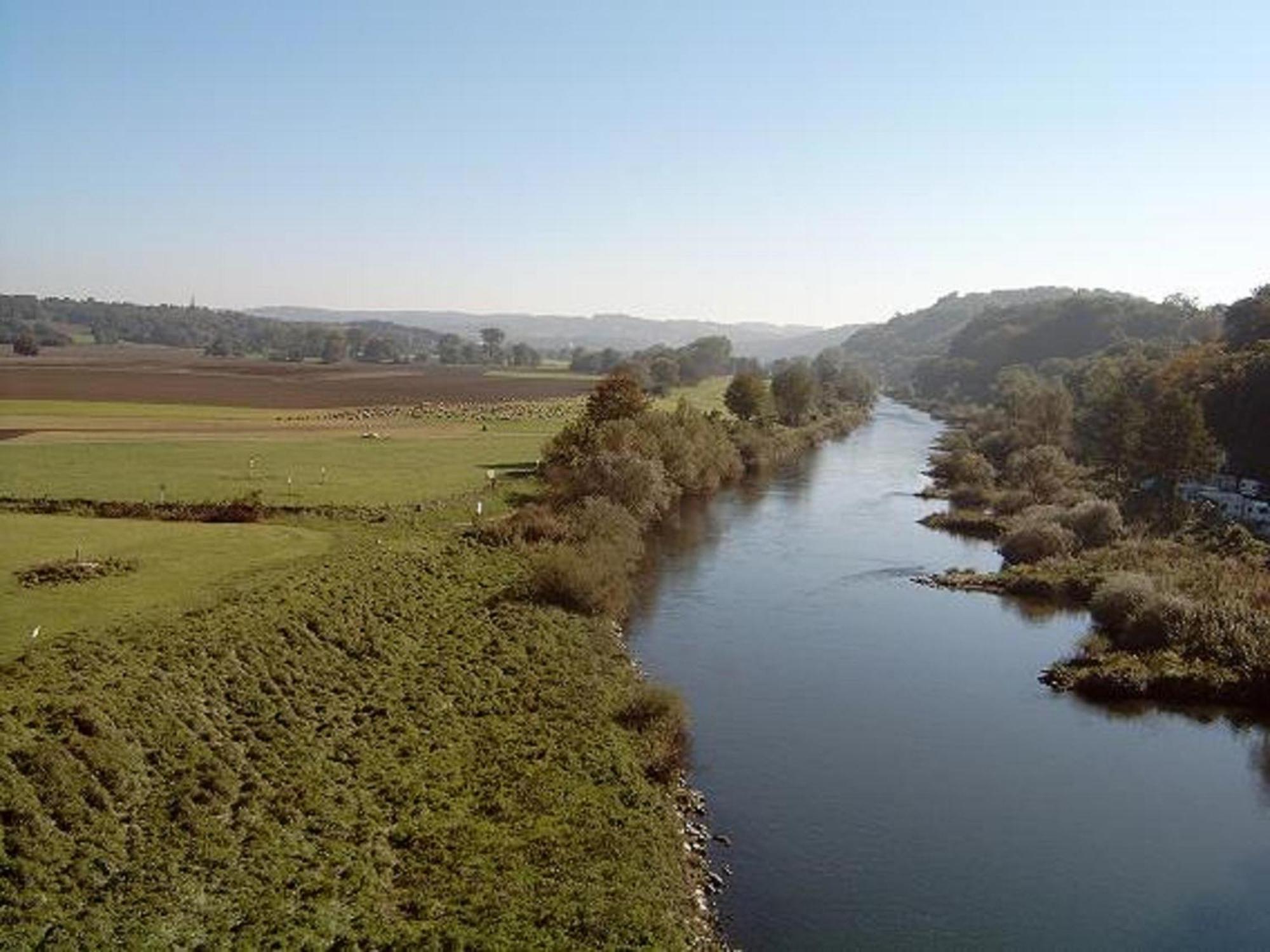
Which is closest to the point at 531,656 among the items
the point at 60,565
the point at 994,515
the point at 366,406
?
the point at 60,565

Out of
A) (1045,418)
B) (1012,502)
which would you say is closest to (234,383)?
(1045,418)

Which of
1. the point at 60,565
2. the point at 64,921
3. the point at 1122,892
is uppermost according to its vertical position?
the point at 60,565

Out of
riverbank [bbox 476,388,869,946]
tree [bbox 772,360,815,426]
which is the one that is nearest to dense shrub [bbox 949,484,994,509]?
riverbank [bbox 476,388,869,946]

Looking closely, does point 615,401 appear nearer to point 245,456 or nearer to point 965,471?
point 245,456

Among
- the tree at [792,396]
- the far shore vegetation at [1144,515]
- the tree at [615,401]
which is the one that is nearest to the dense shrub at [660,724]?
the far shore vegetation at [1144,515]

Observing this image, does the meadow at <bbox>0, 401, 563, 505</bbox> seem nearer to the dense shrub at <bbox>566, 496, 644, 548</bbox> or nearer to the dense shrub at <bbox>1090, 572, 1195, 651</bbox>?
the dense shrub at <bbox>566, 496, 644, 548</bbox>

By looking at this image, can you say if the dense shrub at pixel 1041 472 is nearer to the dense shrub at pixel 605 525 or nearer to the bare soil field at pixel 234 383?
the dense shrub at pixel 605 525

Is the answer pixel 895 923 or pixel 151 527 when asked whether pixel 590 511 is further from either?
pixel 895 923
